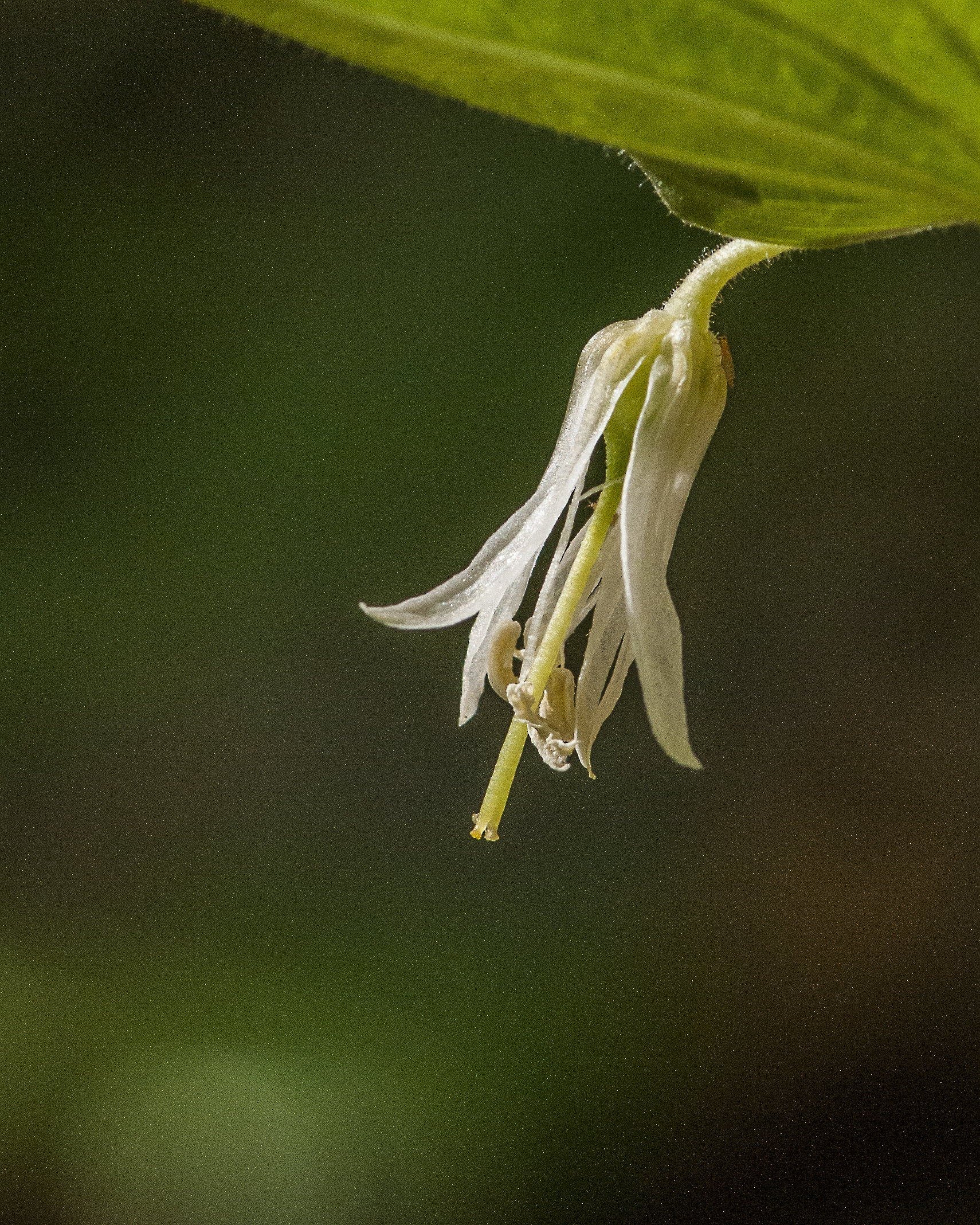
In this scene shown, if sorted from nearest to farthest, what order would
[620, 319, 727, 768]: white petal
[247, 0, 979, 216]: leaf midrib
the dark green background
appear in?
[247, 0, 979, 216]: leaf midrib
[620, 319, 727, 768]: white petal
the dark green background

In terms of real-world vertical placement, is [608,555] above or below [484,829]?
above

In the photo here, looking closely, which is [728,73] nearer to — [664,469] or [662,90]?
[662,90]

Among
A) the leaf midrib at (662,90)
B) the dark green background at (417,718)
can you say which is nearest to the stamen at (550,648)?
the leaf midrib at (662,90)

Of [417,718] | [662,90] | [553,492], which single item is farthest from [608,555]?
[417,718]

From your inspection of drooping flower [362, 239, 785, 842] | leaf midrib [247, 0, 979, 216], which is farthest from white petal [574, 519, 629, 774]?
leaf midrib [247, 0, 979, 216]

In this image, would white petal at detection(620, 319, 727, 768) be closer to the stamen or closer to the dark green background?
the stamen

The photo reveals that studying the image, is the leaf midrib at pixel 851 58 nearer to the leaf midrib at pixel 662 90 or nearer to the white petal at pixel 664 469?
the leaf midrib at pixel 662 90

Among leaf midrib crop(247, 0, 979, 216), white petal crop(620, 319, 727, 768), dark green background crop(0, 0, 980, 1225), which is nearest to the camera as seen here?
leaf midrib crop(247, 0, 979, 216)
